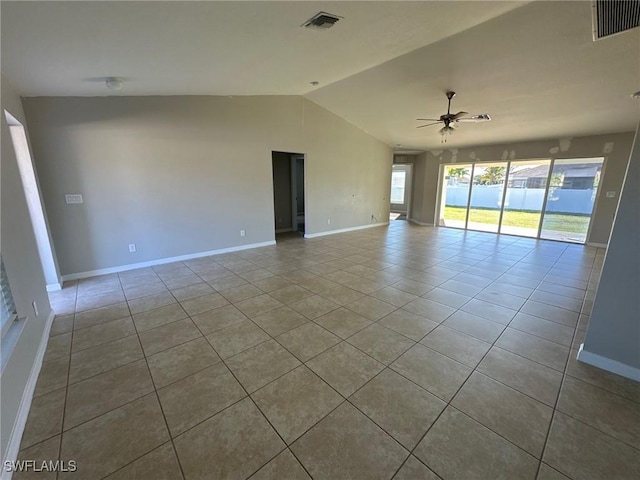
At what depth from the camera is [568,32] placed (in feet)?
8.99

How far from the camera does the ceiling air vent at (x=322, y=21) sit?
240cm

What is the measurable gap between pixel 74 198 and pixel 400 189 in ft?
37.3

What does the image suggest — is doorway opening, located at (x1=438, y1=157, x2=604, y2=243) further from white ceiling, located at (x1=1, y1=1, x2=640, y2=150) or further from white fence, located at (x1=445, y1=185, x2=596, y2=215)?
white ceiling, located at (x1=1, y1=1, x2=640, y2=150)

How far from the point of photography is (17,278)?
2012 millimetres

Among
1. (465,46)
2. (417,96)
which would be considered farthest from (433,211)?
(465,46)

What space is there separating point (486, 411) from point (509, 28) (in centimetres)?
374

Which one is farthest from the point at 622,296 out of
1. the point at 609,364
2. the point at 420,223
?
the point at 420,223

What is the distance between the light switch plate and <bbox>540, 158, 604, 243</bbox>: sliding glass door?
974cm

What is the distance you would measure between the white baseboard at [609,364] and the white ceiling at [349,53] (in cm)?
308

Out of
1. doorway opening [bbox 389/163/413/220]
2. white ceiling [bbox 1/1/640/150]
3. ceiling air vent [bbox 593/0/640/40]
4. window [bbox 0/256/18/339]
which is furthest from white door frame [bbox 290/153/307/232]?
window [bbox 0/256/18/339]

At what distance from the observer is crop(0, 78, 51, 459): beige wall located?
1.48m

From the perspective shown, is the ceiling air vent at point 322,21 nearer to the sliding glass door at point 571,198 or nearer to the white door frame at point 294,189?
the white door frame at point 294,189

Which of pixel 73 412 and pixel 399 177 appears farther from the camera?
pixel 399 177

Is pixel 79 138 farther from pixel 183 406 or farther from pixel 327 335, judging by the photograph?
pixel 327 335
